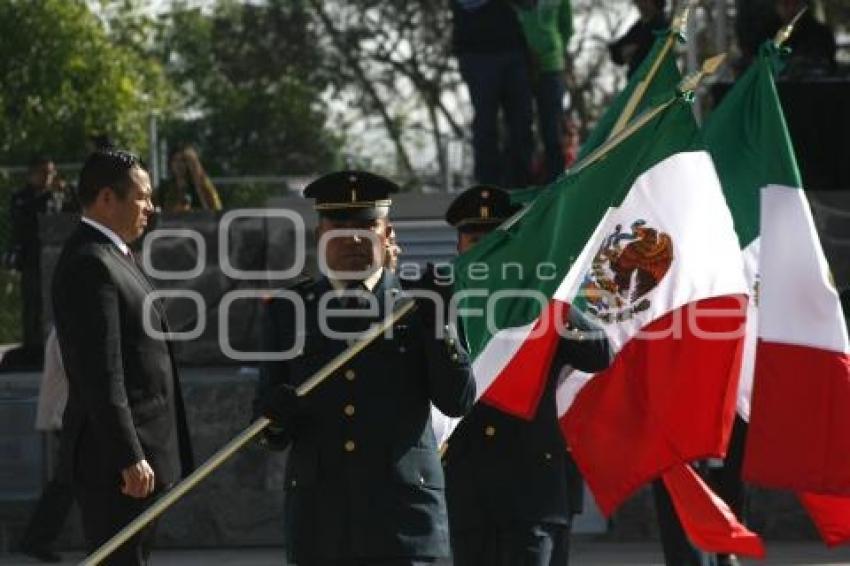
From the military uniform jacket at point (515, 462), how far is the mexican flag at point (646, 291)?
268 millimetres

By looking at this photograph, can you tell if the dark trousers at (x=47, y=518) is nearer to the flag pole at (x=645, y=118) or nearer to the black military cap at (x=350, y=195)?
the flag pole at (x=645, y=118)

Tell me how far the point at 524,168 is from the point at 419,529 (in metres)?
7.20

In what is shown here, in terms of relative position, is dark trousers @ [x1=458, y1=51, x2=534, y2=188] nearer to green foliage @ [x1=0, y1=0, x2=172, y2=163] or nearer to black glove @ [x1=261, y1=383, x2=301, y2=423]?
black glove @ [x1=261, y1=383, x2=301, y2=423]

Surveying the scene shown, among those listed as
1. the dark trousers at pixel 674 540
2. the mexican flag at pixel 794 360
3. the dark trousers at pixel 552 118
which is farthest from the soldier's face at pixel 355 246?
the dark trousers at pixel 552 118

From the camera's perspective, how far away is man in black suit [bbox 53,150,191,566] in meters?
7.39

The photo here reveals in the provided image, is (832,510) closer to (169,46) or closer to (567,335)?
(567,335)

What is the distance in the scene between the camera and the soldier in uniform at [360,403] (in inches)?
282

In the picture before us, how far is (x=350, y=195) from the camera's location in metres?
7.22

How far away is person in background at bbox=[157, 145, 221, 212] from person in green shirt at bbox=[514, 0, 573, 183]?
2.07m

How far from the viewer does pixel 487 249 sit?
855 centimetres

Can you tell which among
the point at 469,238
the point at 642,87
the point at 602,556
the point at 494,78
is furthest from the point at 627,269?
the point at 494,78

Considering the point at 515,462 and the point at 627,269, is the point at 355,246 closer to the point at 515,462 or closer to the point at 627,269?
the point at 515,462

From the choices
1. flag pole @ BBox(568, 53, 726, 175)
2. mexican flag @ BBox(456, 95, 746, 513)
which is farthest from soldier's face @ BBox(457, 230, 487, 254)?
flag pole @ BBox(568, 53, 726, 175)

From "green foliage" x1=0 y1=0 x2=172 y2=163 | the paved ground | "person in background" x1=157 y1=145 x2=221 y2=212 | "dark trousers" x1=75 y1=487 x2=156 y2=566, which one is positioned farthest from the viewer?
"green foliage" x1=0 y1=0 x2=172 y2=163
